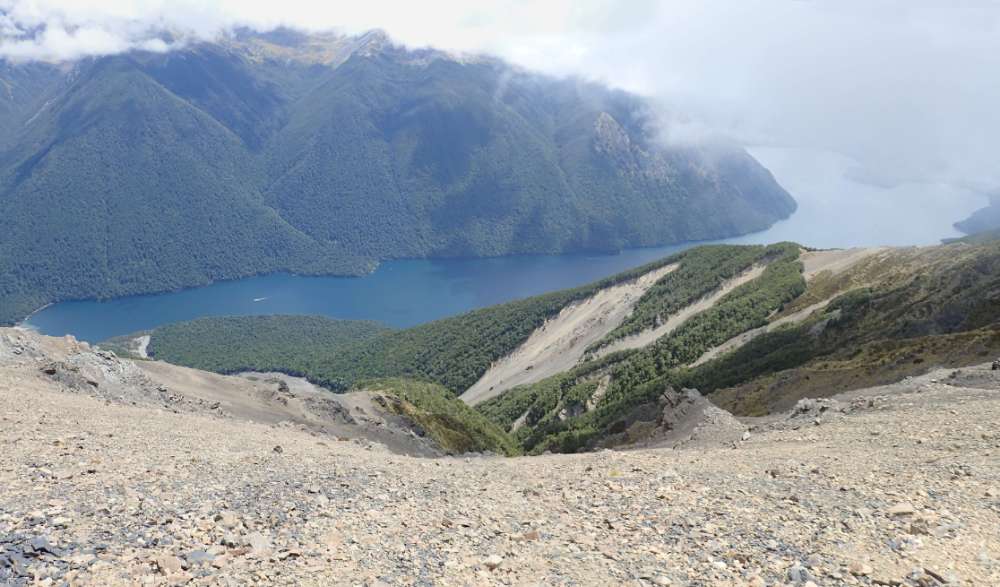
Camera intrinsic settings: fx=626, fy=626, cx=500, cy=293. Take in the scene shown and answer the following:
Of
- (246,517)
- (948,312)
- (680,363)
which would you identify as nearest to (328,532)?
(246,517)

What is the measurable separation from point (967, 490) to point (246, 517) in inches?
579

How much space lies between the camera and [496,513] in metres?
13.7

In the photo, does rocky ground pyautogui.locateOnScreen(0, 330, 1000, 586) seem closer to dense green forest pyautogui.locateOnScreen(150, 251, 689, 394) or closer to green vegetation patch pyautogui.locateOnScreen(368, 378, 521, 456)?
green vegetation patch pyautogui.locateOnScreen(368, 378, 521, 456)

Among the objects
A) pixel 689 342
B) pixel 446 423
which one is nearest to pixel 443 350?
pixel 689 342

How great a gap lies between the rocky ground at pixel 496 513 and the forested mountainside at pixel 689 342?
63.8 feet

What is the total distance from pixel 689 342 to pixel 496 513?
258 ft

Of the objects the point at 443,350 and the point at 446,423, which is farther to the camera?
the point at 443,350

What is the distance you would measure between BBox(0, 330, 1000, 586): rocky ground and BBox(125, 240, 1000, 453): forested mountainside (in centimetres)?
1944

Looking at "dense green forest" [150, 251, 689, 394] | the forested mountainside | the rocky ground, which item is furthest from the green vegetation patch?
"dense green forest" [150, 251, 689, 394]

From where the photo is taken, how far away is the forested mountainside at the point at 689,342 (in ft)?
134

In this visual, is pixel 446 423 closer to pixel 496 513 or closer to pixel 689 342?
pixel 689 342

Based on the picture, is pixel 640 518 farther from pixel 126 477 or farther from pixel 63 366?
pixel 63 366

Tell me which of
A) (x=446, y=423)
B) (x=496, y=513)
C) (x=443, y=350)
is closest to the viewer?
(x=496, y=513)

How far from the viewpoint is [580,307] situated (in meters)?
148
